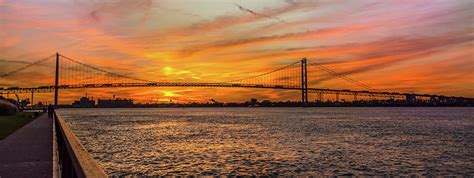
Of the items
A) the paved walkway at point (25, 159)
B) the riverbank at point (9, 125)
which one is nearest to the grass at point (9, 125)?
the riverbank at point (9, 125)

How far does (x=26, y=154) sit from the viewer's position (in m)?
11.6

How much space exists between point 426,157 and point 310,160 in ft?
25.6

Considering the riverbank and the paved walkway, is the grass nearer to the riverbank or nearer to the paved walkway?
the riverbank

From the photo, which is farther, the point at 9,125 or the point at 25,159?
the point at 9,125

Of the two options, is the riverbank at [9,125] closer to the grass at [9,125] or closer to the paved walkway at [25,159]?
the grass at [9,125]

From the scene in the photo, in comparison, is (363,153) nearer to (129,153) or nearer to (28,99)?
(129,153)

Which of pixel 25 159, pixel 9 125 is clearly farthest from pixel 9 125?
pixel 25 159

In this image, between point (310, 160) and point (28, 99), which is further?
point (28, 99)

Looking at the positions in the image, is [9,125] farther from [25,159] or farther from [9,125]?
[25,159]

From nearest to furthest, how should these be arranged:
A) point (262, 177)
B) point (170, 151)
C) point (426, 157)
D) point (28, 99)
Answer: point (262, 177) → point (426, 157) → point (170, 151) → point (28, 99)

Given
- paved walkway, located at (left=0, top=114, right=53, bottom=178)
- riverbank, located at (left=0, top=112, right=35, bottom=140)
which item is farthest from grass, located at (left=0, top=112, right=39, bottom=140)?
paved walkway, located at (left=0, top=114, right=53, bottom=178)

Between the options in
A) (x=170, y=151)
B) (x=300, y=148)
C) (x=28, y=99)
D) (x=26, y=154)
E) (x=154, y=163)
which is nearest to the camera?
(x=26, y=154)

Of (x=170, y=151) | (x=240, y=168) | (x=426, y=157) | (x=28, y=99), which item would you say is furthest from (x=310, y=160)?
(x=28, y=99)

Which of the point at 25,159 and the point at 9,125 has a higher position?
the point at 9,125
